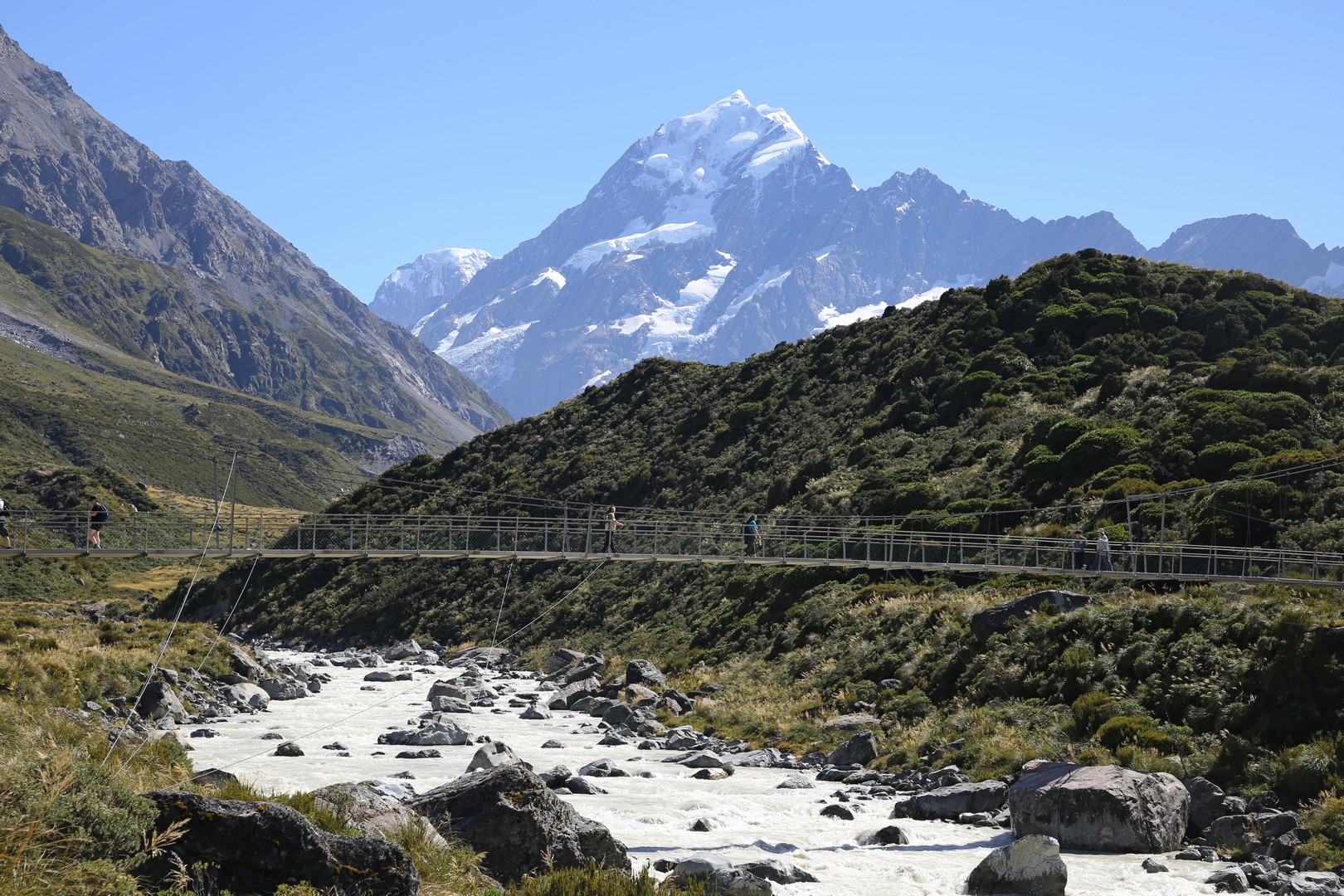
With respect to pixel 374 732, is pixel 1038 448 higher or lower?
higher

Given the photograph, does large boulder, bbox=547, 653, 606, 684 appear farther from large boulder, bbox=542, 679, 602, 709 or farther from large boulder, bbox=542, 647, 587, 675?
large boulder, bbox=542, 647, 587, 675

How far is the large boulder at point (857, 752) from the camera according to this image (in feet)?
72.5

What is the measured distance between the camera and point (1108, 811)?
1525 cm

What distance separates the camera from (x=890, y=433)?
166 ft

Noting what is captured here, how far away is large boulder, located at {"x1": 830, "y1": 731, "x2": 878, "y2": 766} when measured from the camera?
22094 millimetres

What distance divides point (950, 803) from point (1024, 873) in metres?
4.26

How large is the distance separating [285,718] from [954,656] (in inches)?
617

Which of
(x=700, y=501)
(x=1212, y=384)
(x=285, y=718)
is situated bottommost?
(x=285, y=718)

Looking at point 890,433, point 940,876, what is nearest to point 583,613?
point 890,433

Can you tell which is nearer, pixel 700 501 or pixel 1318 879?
pixel 1318 879

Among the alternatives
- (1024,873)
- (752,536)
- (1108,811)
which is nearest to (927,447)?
(752,536)

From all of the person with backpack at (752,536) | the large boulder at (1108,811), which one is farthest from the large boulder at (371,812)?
the person with backpack at (752,536)

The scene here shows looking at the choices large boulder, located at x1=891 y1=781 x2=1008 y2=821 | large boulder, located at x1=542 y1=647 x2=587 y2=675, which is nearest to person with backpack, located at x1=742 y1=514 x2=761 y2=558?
large boulder, located at x1=542 y1=647 x2=587 y2=675

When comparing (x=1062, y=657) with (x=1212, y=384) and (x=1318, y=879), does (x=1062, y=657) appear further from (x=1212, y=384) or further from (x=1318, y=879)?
(x=1212, y=384)
